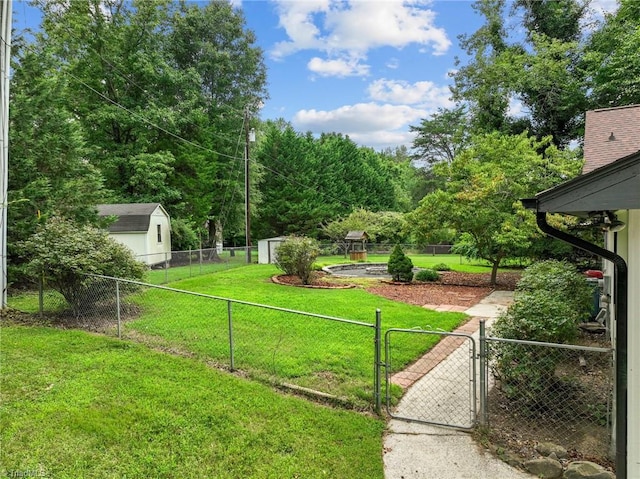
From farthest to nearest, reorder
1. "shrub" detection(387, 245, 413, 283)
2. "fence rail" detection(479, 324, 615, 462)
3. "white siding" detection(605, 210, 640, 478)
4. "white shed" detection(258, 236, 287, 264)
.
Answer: "white shed" detection(258, 236, 287, 264) → "shrub" detection(387, 245, 413, 283) → "fence rail" detection(479, 324, 615, 462) → "white siding" detection(605, 210, 640, 478)

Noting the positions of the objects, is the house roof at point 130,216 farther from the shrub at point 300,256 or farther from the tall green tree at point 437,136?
the tall green tree at point 437,136

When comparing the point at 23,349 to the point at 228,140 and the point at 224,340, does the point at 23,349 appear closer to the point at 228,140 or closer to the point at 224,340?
the point at 224,340

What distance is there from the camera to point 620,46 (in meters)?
14.4

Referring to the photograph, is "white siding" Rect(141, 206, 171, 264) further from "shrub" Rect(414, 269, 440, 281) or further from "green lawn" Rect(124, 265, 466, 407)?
"shrub" Rect(414, 269, 440, 281)

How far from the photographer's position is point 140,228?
19.8 m

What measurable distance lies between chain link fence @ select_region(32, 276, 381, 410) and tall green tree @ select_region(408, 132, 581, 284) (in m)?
8.14

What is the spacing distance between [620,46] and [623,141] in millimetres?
12643

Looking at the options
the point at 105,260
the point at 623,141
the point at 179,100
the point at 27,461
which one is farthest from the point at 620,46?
the point at 179,100

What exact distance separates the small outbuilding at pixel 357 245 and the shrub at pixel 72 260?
20.5 m

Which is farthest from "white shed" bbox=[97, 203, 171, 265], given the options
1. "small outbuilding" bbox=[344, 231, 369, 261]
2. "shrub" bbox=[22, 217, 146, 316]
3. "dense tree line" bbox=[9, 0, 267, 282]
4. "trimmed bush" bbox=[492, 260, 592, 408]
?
"trimmed bush" bbox=[492, 260, 592, 408]

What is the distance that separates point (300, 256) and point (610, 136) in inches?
416

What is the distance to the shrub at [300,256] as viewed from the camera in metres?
14.7

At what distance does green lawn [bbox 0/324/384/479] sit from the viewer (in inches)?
133

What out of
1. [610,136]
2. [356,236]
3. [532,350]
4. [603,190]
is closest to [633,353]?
[603,190]
